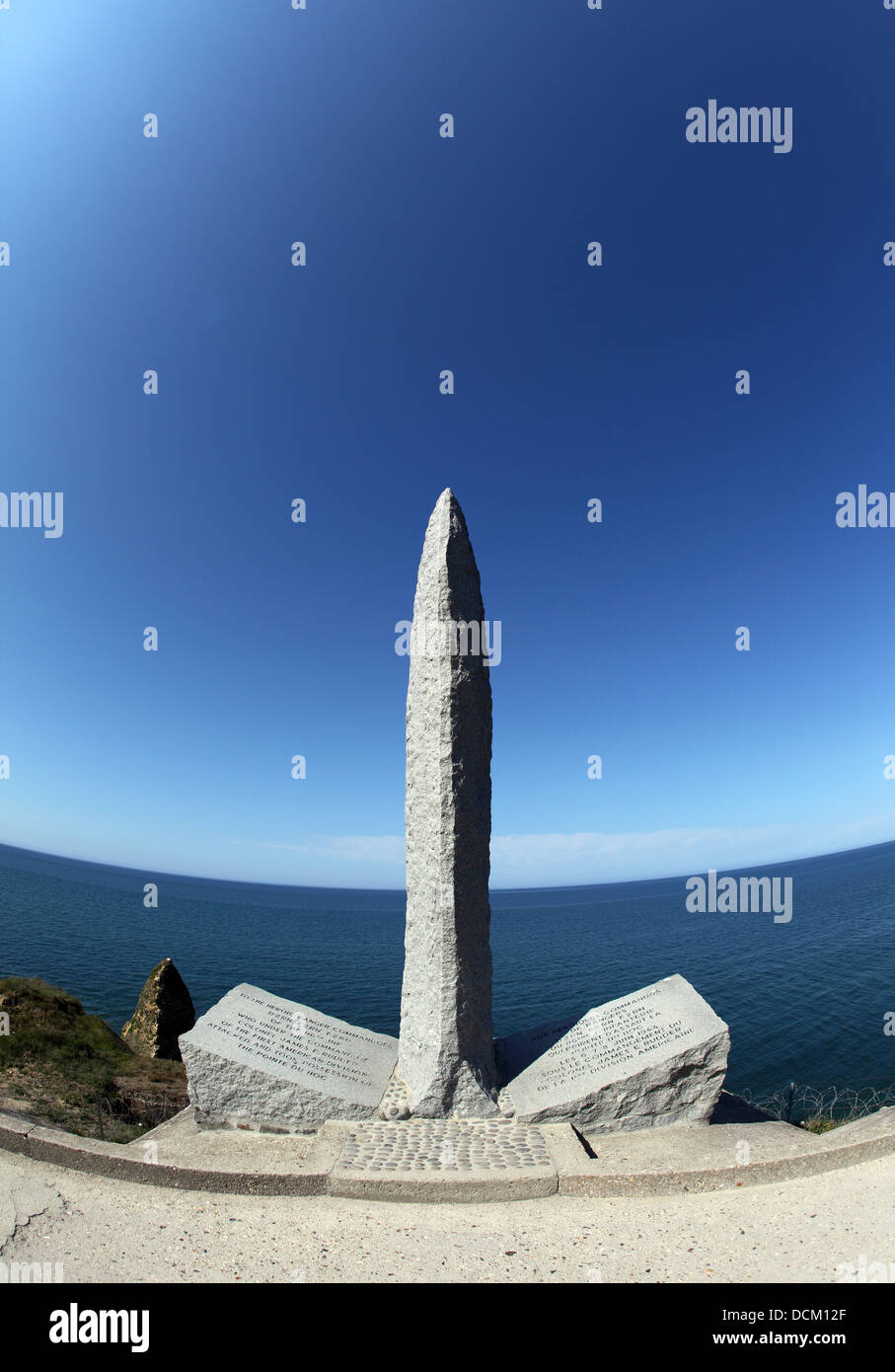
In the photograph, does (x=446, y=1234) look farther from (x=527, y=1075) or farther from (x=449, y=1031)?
(x=527, y=1075)

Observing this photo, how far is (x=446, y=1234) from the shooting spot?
15.9 feet

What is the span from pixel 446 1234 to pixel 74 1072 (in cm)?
720

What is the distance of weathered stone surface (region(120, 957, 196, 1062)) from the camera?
40.7 ft

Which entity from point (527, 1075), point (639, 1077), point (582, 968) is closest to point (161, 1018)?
point (527, 1075)

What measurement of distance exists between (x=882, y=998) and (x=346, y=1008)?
20105 millimetres

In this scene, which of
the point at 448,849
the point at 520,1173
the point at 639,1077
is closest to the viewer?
the point at 520,1173

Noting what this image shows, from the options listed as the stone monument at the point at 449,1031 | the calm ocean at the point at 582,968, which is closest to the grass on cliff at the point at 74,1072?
the stone monument at the point at 449,1031

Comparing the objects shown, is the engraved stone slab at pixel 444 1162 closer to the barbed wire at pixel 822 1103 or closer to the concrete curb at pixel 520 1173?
the concrete curb at pixel 520 1173

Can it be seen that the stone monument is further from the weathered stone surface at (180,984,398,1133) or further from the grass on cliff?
the grass on cliff

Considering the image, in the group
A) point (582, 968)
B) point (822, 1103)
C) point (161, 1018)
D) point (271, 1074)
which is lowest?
A: point (582, 968)

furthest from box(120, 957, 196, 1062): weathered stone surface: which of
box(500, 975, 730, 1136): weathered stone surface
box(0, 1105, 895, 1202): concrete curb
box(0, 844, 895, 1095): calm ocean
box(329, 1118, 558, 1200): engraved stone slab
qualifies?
box(500, 975, 730, 1136): weathered stone surface

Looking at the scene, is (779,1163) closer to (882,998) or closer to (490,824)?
(490,824)

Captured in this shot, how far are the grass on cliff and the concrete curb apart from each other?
1031mm
